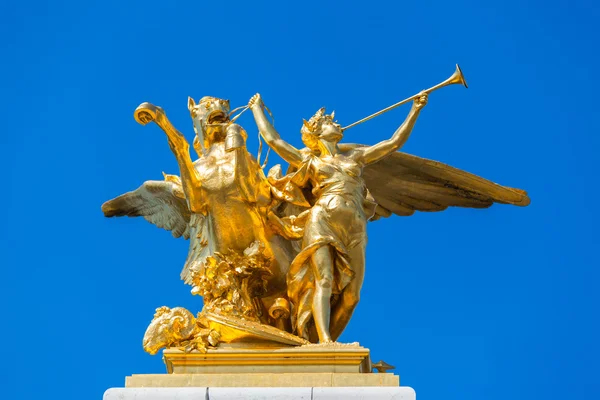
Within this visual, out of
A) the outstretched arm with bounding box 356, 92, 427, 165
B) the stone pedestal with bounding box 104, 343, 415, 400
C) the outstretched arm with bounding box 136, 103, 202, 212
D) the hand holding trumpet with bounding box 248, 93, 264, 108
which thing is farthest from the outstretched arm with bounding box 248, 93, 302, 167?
the stone pedestal with bounding box 104, 343, 415, 400

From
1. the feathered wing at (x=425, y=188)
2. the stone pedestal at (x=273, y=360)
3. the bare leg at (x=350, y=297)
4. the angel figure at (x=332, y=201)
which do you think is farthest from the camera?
the feathered wing at (x=425, y=188)

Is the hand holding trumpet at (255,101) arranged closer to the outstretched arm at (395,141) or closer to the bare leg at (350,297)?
the outstretched arm at (395,141)

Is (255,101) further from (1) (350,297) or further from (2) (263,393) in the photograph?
(2) (263,393)

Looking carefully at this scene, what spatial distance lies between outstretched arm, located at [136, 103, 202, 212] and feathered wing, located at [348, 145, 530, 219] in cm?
193

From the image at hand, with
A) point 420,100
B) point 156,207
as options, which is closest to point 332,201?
point 420,100

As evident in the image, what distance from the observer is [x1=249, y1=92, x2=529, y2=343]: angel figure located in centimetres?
1381

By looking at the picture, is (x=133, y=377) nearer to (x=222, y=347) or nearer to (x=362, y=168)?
(x=222, y=347)

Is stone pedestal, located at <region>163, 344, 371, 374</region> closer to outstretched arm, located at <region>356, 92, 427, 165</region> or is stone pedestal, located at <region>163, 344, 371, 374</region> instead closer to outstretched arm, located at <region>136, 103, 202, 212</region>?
outstretched arm, located at <region>136, 103, 202, 212</region>

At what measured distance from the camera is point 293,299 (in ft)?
45.9

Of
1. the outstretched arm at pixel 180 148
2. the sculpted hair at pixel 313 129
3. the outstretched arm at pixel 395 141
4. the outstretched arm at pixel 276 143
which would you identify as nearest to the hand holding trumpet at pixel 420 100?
the outstretched arm at pixel 395 141

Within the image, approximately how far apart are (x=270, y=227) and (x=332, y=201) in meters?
0.75

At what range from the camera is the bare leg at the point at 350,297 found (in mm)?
14000

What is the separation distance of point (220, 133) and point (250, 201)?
82cm

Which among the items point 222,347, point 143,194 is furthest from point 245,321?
point 143,194
